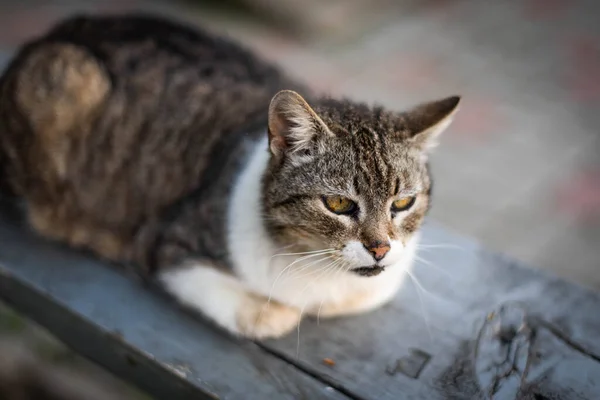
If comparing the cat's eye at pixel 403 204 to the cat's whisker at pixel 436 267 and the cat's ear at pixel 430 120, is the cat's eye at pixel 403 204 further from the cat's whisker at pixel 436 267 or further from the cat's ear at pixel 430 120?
the cat's whisker at pixel 436 267

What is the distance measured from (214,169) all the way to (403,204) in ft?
2.33

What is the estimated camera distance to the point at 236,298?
2113 mm

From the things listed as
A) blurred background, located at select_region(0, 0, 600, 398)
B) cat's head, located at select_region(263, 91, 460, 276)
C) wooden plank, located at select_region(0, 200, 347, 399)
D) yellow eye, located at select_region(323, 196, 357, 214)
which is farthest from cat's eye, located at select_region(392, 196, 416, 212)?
blurred background, located at select_region(0, 0, 600, 398)

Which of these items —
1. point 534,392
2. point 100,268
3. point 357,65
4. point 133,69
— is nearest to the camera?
point 534,392

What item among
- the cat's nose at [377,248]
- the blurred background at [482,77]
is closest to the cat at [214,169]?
the cat's nose at [377,248]

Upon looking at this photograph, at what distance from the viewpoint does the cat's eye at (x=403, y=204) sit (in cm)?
189

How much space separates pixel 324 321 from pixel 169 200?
2.24 ft

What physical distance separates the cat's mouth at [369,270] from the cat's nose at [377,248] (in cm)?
5

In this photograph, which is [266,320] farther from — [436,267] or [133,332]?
[436,267]

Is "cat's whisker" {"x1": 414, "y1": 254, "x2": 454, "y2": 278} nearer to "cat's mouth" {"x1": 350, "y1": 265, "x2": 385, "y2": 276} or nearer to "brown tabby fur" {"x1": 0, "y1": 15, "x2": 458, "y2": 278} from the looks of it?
"cat's mouth" {"x1": 350, "y1": 265, "x2": 385, "y2": 276}

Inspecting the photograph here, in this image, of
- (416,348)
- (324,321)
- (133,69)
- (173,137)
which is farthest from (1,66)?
(416,348)

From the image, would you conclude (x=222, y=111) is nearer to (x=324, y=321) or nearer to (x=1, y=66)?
(x=324, y=321)

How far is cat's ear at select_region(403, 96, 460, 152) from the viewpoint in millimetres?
1901

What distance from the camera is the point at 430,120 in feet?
6.31
